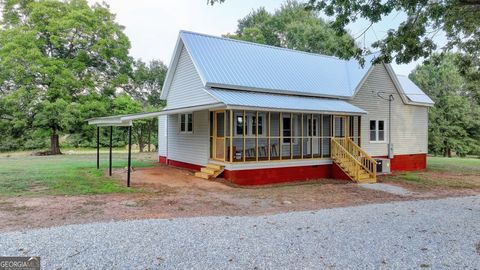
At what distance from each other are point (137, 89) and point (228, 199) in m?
29.6

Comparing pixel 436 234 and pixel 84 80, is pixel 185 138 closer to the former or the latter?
pixel 436 234

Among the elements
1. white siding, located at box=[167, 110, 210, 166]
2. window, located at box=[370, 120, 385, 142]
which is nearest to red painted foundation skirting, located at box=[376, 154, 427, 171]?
window, located at box=[370, 120, 385, 142]

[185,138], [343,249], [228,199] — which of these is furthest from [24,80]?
[343,249]

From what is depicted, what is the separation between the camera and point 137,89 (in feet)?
119

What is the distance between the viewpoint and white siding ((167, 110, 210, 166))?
1433cm

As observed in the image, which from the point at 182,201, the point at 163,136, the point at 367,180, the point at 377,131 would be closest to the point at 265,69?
the point at 367,180

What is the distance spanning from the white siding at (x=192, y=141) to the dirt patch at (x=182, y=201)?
1.66m

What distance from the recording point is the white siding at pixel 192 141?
47.0ft

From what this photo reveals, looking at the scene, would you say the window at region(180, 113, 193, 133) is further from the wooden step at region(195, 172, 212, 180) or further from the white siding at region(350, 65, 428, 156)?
the white siding at region(350, 65, 428, 156)

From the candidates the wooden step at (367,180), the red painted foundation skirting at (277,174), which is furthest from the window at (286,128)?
the wooden step at (367,180)

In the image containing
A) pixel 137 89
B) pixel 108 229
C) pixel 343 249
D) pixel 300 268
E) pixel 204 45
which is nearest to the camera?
pixel 300 268

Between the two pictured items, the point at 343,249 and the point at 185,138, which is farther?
the point at 185,138

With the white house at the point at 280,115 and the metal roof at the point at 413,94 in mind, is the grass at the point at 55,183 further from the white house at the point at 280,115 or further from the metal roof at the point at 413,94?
the metal roof at the point at 413,94

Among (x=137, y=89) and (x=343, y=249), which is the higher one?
(x=137, y=89)
